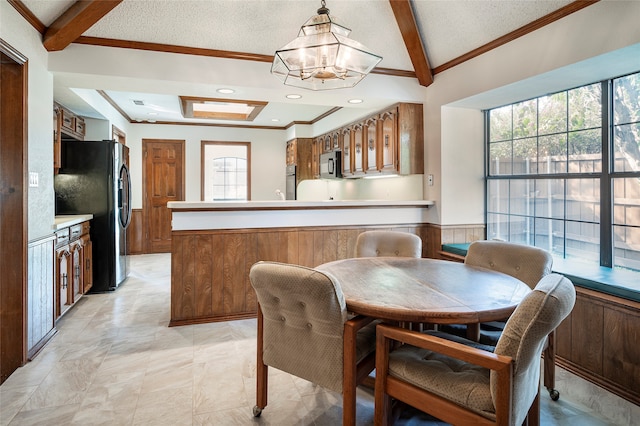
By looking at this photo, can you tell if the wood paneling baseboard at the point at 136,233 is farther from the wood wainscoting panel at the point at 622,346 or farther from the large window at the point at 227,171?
the wood wainscoting panel at the point at 622,346

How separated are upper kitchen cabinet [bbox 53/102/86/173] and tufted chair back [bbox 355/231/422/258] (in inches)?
124

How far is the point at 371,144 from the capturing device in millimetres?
4535

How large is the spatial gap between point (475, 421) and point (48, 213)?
3165 millimetres

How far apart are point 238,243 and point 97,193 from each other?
77.5 inches

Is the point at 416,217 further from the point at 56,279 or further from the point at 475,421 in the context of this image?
the point at 56,279

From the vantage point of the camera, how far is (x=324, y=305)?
160 centimetres

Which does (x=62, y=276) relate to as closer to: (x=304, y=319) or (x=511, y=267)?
(x=304, y=319)

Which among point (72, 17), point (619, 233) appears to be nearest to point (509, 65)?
point (619, 233)

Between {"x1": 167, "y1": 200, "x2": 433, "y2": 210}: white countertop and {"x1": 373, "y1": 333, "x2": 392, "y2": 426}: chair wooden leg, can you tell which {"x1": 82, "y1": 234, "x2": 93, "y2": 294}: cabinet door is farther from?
{"x1": 373, "y1": 333, "x2": 392, "y2": 426}: chair wooden leg

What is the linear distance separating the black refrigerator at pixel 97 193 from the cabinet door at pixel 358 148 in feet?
9.24

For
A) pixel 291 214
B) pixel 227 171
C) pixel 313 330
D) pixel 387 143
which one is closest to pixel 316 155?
pixel 227 171

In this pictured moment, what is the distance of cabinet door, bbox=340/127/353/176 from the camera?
509 cm

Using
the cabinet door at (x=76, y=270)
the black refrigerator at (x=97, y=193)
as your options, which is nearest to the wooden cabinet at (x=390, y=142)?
the black refrigerator at (x=97, y=193)

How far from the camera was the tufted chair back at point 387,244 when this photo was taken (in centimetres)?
288
